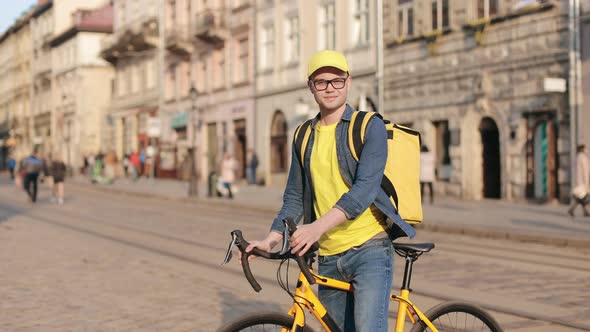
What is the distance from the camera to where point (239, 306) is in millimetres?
7719

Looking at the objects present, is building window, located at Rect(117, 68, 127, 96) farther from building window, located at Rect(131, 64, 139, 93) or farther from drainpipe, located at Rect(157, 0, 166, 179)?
drainpipe, located at Rect(157, 0, 166, 179)

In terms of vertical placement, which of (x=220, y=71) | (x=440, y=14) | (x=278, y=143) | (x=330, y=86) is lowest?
(x=330, y=86)

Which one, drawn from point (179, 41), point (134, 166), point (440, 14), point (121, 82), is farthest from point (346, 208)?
point (121, 82)

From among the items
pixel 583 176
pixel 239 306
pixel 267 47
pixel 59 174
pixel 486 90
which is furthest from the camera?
pixel 267 47

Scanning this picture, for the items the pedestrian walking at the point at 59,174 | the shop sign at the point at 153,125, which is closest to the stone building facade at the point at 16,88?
the shop sign at the point at 153,125

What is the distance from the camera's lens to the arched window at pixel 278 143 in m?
35.9

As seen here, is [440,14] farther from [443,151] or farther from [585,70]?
[585,70]

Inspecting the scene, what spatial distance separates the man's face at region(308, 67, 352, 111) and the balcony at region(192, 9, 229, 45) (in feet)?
123

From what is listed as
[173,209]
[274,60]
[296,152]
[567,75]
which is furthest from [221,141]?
[296,152]

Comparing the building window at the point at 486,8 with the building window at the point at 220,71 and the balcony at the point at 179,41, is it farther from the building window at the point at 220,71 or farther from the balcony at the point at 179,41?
the balcony at the point at 179,41

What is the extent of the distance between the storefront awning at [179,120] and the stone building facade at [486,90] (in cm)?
1813

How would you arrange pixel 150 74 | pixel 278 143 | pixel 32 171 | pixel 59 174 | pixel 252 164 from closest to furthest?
1. pixel 59 174
2. pixel 32 171
3. pixel 278 143
4. pixel 252 164
5. pixel 150 74

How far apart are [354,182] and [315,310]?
0.55 metres

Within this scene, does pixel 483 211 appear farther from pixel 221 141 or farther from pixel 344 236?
pixel 221 141
